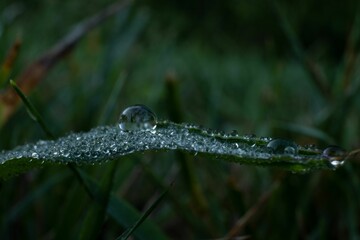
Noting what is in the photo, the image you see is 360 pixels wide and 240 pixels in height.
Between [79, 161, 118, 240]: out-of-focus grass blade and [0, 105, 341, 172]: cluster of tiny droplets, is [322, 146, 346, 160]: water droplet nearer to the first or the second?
[0, 105, 341, 172]: cluster of tiny droplets

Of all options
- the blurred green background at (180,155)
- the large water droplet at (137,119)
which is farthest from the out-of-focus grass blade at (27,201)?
the large water droplet at (137,119)

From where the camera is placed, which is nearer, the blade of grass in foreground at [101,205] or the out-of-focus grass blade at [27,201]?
the blade of grass in foreground at [101,205]

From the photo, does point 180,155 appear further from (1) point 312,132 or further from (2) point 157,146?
(2) point 157,146

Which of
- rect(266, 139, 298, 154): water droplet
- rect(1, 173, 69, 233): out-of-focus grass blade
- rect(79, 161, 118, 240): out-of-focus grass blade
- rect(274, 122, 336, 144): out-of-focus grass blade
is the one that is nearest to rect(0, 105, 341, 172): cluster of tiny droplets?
rect(266, 139, 298, 154): water droplet

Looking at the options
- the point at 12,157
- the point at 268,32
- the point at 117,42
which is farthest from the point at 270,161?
the point at 268,32

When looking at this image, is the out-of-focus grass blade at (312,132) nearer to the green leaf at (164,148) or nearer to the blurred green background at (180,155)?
the blurred green background at (180,155)

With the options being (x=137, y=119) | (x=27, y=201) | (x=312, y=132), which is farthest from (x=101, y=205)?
(x=312, y=132)

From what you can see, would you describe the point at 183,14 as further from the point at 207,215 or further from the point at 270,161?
the point at 270,161

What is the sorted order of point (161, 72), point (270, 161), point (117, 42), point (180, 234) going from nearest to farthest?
point (270, 161)
point (180, 234)
point (117, 42)
point (161, 72)
